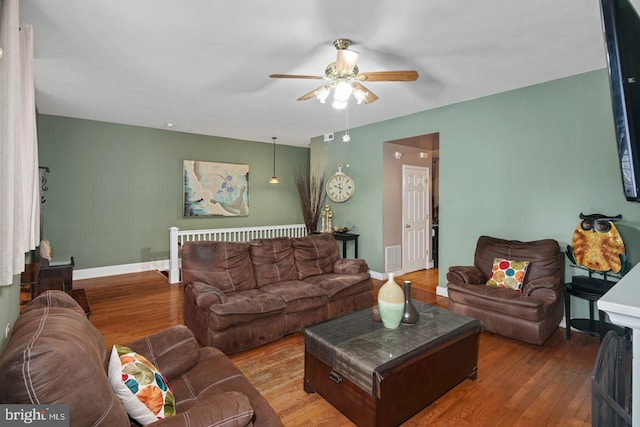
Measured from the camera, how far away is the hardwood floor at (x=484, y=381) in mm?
2025

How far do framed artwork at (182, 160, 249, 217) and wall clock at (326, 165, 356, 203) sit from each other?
76.5 inches

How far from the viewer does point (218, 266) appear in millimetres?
3271

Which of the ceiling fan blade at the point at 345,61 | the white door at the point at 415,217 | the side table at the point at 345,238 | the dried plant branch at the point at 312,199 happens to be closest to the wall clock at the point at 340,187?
the dried plant branch at the point at 312,199

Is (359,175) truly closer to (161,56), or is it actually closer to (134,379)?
(161,56)

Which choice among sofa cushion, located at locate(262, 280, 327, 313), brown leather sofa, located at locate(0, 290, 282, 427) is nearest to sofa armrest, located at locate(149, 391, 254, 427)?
brown leather sofa, located at locate(0, 290, 282, 427)

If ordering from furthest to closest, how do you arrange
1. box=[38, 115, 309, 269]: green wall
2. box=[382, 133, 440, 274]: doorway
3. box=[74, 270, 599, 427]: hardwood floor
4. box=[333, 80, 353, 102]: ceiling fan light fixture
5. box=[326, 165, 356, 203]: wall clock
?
box=[326, 165, 356, 203]: wall clock → box=[382, 133, 440, 274]: doorway → box=[38, 115, 309, 269]: green wall → box=[333, 80, 353, 102]: ceiling fan light fixture → box=[74, 270, 599, 427]: hardwood floor

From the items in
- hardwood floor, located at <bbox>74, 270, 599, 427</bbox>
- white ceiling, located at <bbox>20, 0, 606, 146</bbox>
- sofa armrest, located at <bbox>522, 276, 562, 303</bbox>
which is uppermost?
white ceiling, located at <bbox>20, 0, 606, 146</bbox>

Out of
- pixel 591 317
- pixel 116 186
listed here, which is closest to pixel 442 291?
pixel 591 317

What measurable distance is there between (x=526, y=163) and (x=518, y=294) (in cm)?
158

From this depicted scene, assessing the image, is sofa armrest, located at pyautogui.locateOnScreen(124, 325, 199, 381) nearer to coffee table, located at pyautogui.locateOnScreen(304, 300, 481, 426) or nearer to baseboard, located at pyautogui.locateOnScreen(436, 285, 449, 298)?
coffee table, located at pyautogui.locateOnScreen(304, 300, 481, 426)

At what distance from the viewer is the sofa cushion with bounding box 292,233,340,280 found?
3868 millimetres

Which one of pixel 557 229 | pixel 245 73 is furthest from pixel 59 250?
pixel 557 229

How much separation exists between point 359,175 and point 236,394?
4847mm

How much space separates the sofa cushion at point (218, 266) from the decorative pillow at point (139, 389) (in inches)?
71.8
